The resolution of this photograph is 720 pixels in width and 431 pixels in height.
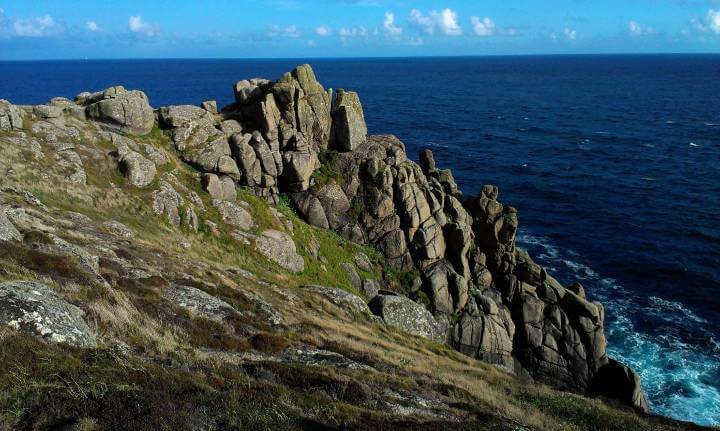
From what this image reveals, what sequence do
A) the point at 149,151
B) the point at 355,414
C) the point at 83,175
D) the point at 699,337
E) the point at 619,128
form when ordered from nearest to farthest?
the point at 355,414
the point at 83,175
the point at 149,151
the point at 699,337
the point at 619,128

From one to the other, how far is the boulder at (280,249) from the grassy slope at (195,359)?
1206 millimetres

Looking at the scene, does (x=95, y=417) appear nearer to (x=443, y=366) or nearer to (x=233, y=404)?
(x=233, y=404)

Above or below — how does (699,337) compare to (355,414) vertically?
below

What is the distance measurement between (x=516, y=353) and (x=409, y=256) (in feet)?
44.9

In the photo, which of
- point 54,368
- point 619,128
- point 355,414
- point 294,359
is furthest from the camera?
point 619,128

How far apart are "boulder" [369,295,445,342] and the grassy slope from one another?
137 inches

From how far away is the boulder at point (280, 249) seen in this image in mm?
44438

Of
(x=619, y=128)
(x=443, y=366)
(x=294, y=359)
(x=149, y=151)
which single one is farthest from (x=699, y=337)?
(x=619, y=128)

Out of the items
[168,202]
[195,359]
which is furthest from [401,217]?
[195,359]

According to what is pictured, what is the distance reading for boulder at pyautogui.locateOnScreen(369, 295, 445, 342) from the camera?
41875 millimetres

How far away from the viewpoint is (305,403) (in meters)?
15.2

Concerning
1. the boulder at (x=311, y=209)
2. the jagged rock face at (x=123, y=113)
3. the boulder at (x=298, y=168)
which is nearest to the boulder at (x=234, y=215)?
the boulder at (x=311, y=209)

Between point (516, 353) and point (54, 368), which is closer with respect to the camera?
point (54, 368)

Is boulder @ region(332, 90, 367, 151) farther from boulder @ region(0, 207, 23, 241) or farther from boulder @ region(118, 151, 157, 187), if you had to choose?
boulder @ region(0, 207, 23, 241)
